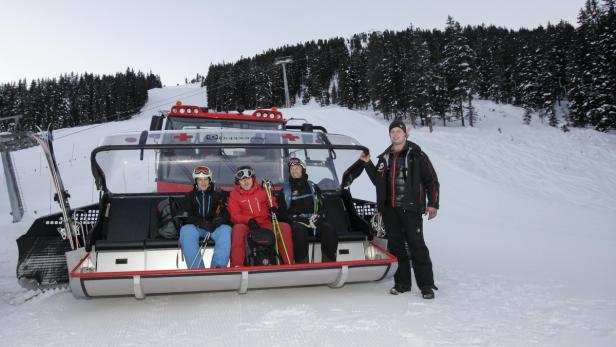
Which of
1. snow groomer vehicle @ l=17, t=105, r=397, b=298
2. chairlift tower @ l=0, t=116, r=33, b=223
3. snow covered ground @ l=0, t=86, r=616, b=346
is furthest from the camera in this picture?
chairlift tower @ l=0, t=116, r=33, b=223

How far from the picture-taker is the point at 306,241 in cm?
466

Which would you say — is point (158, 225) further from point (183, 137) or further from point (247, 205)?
point (183, 137)

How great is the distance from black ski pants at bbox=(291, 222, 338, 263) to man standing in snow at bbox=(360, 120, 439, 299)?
0.64 meters

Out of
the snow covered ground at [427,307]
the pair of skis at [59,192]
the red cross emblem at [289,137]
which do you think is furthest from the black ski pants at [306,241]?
the pair of skis at [59,192]

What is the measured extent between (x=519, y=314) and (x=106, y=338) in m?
3.53

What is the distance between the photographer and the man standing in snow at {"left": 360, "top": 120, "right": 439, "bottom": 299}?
14.8 feet

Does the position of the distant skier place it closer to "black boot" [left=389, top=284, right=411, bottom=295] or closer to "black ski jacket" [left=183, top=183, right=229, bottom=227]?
"black ski jacket" [left=183, top=183, right=229, bottom=227]

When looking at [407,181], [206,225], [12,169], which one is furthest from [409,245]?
[12,169]

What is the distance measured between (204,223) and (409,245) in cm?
226

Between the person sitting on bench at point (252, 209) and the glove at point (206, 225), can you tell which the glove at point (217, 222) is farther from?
the person sitting on bench at point (252, 209)

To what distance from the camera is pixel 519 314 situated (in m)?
3.79

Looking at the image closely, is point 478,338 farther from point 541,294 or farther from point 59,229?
point 59,229

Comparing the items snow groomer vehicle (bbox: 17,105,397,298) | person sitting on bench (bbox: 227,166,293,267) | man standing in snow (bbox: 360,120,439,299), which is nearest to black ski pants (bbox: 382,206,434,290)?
man standing in snow (bbox: 360,120,439,299)

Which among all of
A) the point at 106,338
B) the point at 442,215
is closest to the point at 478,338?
the point at 106,338
